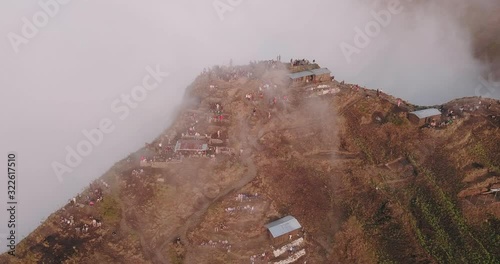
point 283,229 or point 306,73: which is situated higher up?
point 306,73

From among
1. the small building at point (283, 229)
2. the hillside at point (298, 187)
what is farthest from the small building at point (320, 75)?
the small building at point (283, 229)

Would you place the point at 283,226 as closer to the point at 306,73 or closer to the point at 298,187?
the point at 298,187

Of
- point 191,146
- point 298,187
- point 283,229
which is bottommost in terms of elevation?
point 283,229

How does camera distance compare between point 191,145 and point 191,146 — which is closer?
point 191,146

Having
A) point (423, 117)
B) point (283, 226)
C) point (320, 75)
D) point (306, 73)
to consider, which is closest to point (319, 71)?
point (320, 75)

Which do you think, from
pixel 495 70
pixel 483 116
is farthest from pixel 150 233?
pixel 495 70

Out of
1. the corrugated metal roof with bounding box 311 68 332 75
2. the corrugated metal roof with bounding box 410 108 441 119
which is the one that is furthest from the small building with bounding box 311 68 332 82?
the corrugated metal roof with bounding box 410 108 441 119

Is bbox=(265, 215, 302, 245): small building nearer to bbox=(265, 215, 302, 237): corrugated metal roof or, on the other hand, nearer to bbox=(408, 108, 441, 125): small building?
bbox=(265, 215, 302, 237): corrugated metal roof

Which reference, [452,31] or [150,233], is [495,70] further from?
[150,233]
